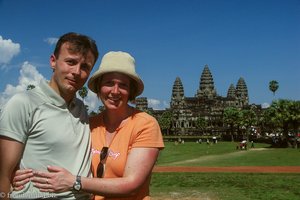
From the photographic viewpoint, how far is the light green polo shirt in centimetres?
294

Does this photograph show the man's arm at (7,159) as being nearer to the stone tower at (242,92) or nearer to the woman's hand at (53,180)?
the woman's hand at (53,180)

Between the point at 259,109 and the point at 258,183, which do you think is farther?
the point at 259,109

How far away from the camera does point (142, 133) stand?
137 inches

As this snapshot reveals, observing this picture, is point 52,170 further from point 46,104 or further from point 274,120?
point 274,120

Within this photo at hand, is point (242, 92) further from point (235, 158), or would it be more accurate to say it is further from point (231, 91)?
point (235, 158)

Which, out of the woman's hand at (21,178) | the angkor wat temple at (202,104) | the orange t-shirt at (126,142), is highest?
the angkor wat temple at (202,104)

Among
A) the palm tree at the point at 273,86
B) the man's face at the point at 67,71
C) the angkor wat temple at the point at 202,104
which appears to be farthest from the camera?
the angkor wat temple at the point at 202,104

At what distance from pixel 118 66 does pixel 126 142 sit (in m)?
0.66

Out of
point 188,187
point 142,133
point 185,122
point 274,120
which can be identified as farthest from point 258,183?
point 185,122

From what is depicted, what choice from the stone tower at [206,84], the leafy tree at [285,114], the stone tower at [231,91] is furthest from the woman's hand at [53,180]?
the stone tower at [231,91]

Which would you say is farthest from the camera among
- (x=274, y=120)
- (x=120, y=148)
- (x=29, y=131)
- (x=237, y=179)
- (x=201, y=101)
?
(x=201, y=101)

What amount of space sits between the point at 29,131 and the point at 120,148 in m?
0.80

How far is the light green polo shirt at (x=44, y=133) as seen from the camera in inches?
116

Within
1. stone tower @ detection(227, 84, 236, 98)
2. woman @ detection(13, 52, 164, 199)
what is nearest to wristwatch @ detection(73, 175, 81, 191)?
woman @ detection(13, 52, 164, 199)
